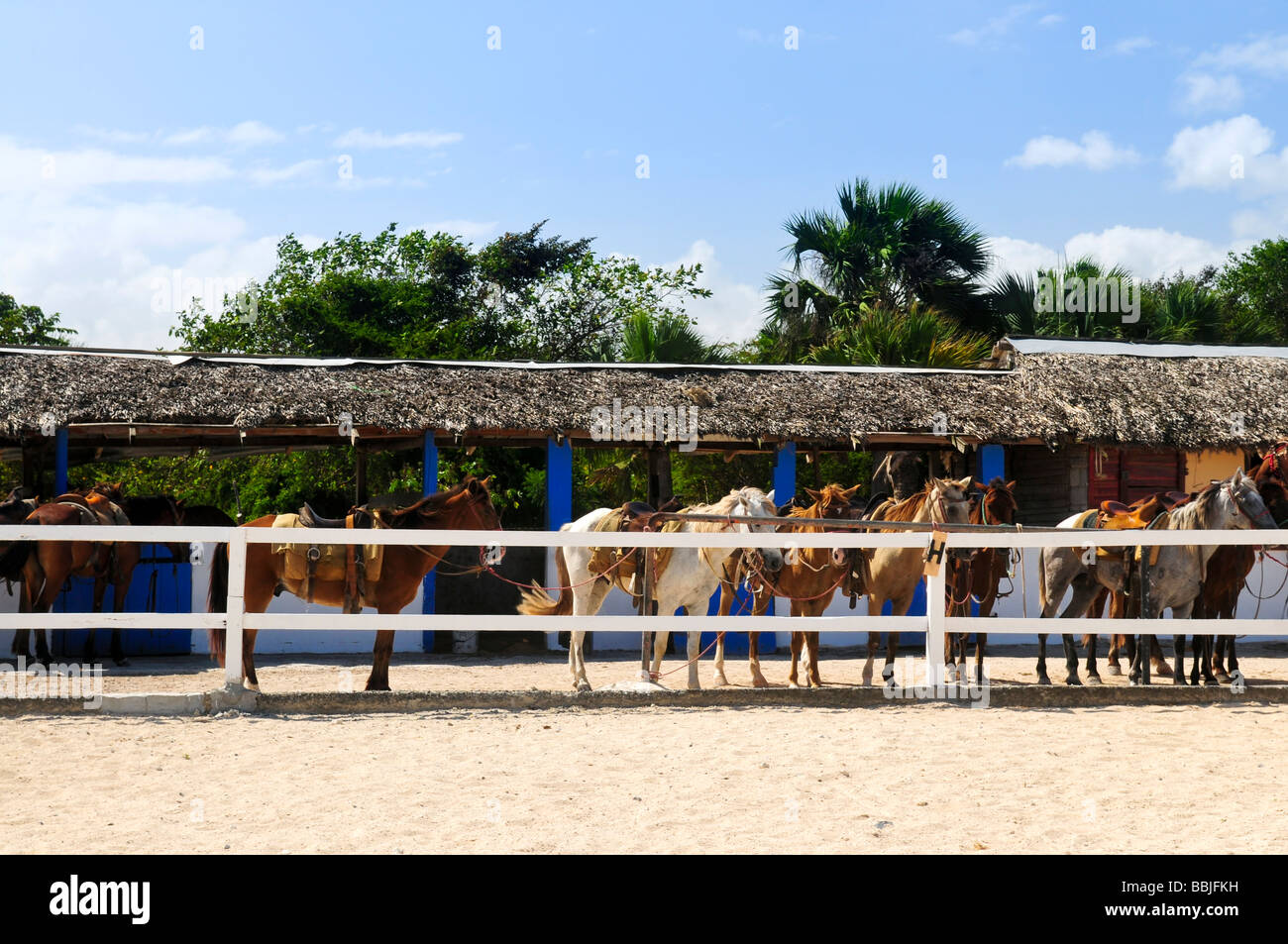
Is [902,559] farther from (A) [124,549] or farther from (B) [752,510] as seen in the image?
(A) [124,549]

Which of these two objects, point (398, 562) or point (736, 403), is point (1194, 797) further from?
point (736, 403)

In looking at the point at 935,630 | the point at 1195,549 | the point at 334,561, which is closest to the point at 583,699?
the point at 334,561

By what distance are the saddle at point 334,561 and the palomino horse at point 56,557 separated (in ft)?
9.31

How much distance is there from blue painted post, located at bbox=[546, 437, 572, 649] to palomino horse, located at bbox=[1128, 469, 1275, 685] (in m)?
6.40

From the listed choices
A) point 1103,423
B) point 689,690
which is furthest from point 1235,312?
point 689,690

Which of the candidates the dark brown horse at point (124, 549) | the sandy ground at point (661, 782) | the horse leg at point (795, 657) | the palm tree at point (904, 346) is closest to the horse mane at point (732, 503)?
the horse leg at point (795, 657)

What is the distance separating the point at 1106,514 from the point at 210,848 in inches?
353

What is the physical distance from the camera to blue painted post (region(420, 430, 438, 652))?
13.6 m

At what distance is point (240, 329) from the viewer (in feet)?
95.3

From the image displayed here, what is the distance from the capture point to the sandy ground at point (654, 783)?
4938 mm

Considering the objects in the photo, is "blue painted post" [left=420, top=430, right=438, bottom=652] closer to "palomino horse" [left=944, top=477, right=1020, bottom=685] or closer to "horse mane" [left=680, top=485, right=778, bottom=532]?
"horse mane" [left=680, top=485, right=778, bottom=532]

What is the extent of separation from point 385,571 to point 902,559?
172 inches

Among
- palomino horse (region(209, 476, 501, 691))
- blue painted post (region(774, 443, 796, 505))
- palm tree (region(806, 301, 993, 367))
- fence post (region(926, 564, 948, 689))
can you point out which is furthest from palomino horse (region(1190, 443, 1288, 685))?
palm tree (region(806, 301, 993, 367))

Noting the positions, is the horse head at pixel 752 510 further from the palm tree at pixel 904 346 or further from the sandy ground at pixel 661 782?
the palm tree at pixel 904 346
